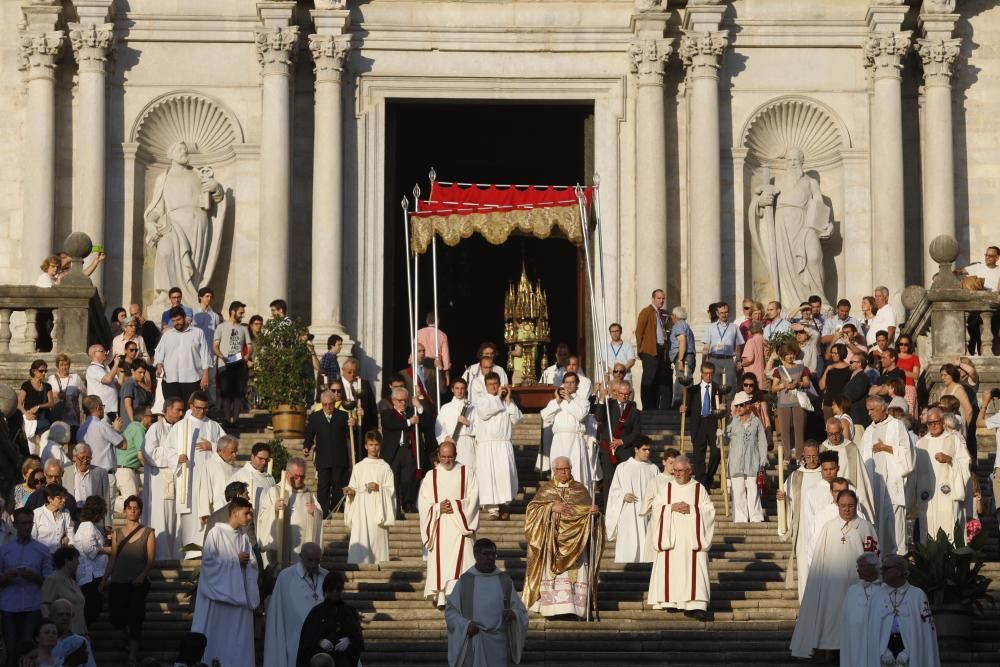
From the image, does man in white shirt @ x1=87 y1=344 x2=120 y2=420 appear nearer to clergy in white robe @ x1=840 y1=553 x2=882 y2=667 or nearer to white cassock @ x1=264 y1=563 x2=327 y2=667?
white cassock @ x1=264 y1=563 x2=327 y2=667

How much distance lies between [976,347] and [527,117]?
33.9ft

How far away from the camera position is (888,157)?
3161 centimetres

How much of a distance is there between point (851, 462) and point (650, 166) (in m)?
9.61

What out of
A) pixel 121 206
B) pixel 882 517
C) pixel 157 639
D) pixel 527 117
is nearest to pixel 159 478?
pixel 157 639

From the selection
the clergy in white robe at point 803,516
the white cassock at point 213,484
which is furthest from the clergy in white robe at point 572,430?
the white cassock at point 213,484

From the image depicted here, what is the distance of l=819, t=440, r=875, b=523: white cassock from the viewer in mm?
22484

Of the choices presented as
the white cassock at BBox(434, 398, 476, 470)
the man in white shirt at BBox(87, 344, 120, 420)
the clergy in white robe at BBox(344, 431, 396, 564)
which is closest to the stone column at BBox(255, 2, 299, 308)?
the man in white shirt at BBox(87, 344, 120, 420)

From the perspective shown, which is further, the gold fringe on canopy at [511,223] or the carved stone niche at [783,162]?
the carved stone niche at [783,162]

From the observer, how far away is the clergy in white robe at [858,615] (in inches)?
728

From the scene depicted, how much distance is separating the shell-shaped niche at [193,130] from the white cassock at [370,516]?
32.3ft

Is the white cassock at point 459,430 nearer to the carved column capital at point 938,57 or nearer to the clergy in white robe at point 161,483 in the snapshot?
the clergy in white robe at point 161,483

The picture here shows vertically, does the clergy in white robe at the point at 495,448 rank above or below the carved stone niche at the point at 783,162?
below

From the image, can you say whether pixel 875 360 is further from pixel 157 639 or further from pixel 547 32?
pixel 157 639

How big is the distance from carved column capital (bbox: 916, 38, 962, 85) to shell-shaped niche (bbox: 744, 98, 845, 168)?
141 cm
